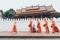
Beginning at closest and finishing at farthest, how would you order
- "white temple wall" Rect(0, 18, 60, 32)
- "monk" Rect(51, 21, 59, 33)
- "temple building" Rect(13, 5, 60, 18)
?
"monk" Rect(51, 21, 59, 33), "white temple wall" Rect(0, 18, 60, 32), "temple building" Rect(13, 5, 60, 18)

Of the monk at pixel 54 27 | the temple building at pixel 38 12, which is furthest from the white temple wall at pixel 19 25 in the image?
the temple building at pixel 38 12

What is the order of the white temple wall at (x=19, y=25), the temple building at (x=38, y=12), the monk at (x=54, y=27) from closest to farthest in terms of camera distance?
the monk at (x=54, y=27), the white temple wall at (x=19, y=25), the temple building at (x=38, y=12)

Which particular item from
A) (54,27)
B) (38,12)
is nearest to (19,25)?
(54,27)

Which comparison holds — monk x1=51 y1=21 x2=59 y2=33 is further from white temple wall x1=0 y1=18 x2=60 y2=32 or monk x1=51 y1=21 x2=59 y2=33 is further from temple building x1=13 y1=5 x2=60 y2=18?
temple building x1=13 y1=5 x2=60 y2=18

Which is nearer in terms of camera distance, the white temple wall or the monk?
the monk

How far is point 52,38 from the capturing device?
11.2 metres

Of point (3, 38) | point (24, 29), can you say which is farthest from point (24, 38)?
point (24, 29)

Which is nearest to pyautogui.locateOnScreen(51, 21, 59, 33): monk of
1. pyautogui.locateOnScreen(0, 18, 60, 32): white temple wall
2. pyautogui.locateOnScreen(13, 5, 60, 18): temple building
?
pyautogui.locateOnScreen(0, 18, 60, 32): white temple wall

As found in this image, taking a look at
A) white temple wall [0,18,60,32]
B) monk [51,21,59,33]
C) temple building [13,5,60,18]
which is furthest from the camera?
temple building [13,5,60,18]

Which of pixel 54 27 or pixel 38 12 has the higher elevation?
pixel 38 12

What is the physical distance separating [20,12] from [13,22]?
13.4 feet

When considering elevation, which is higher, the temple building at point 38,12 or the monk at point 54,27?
the temple building at point 38,12

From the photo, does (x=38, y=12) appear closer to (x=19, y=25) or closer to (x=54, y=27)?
(x=19, y=25)

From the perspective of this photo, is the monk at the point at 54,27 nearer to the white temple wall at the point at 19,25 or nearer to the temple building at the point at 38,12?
the white temple wall at the point at 19,25
